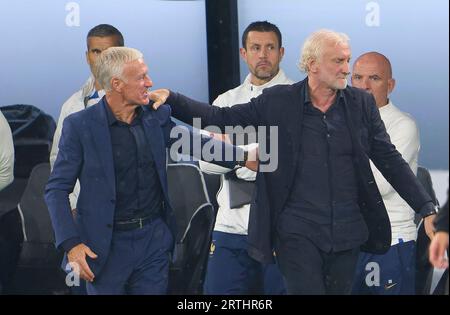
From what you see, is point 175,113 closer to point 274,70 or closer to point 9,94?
point 274,70

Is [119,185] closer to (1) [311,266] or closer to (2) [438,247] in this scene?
(1) [311,266]

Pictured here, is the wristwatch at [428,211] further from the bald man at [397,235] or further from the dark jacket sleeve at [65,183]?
the dark jacket sleeve at [65,183]

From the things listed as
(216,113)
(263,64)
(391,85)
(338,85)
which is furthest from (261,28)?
(338,85)

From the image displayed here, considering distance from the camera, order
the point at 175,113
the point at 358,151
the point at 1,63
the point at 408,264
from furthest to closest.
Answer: the point at 1,63 < the point at 408,264 < the point at 175,113 < the point at 358,151

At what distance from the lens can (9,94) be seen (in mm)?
6191

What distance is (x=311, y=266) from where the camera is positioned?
4.54m

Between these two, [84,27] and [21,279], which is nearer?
[21,279]

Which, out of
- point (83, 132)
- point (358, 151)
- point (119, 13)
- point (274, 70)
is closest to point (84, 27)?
point (119, 13)

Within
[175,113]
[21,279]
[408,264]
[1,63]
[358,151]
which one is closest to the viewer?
[358,151]

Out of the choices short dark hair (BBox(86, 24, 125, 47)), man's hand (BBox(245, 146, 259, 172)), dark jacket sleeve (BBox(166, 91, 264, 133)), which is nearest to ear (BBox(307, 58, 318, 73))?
dark jacket sleeve (BBox(166, 91, 264, 133))

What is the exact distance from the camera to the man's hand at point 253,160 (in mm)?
4867

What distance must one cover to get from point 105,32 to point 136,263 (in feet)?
5.50
